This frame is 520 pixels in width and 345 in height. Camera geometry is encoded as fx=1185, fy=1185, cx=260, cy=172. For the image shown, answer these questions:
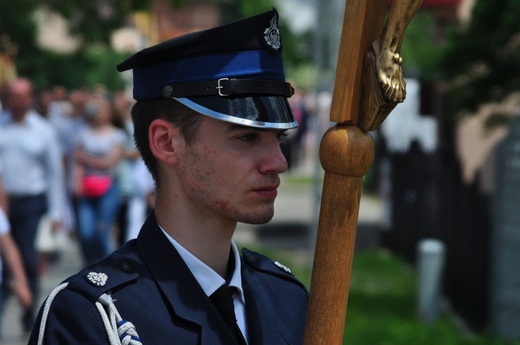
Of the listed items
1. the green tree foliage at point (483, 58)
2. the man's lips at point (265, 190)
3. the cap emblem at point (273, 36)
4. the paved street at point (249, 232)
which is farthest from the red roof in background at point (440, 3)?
the man's lips at point (265, 190)

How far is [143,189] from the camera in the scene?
9.46 meters

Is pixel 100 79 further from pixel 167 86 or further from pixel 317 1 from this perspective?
pixel 167 86

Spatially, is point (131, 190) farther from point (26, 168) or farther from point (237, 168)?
point (237, 168)

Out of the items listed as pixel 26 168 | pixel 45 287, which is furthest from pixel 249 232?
pixel 26 168

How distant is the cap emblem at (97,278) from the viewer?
2.38 meters

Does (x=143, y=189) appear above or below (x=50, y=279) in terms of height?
above

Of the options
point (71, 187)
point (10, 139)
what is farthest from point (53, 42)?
point (10, 139)

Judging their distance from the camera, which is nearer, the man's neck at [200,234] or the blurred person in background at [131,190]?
the man's neck at [200,234]

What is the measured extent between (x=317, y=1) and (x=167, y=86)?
851cm

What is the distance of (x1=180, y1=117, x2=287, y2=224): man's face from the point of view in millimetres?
2414

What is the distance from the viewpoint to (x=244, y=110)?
2426 millimetres

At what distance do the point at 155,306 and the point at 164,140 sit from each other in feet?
1.15

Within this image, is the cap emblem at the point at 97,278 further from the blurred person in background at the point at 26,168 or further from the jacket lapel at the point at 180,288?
the blurred person in background at the point at 26,168

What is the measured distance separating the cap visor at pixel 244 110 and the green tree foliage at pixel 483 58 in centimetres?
620
